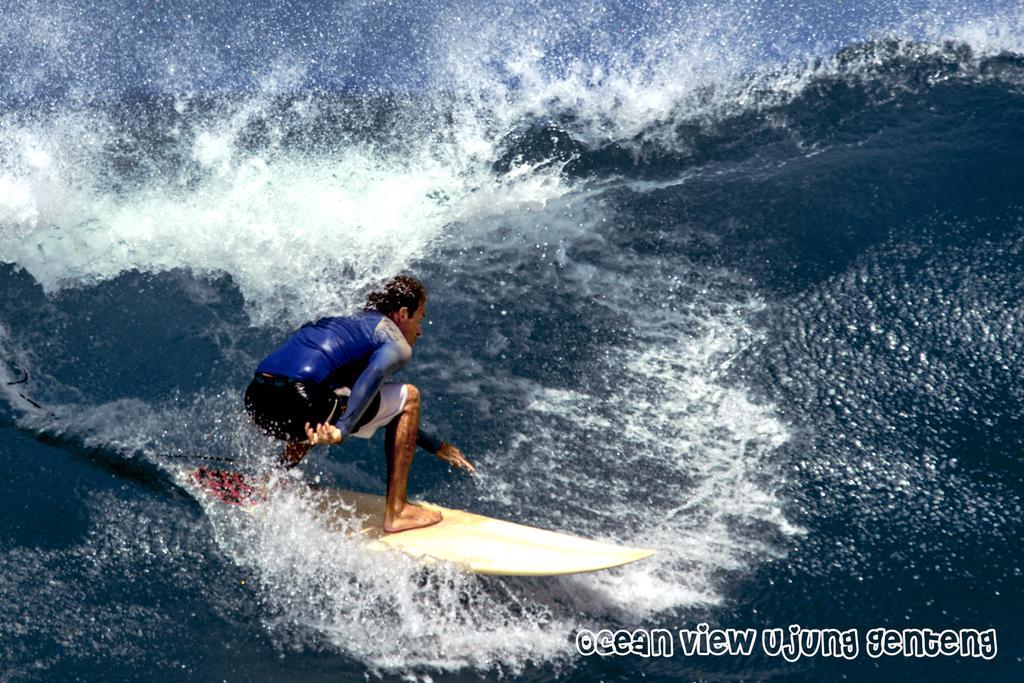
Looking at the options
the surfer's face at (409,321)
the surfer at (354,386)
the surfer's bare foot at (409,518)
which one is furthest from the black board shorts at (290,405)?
the surfer's bare foot at (409,518)

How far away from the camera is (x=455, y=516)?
482cm

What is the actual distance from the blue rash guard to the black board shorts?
34 mm

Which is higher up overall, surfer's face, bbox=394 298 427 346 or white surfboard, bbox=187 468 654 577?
surfer's face, bbox=394 298 427 346

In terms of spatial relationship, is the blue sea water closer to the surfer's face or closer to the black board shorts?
the black board shorts

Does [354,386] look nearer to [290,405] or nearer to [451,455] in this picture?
[290,405]

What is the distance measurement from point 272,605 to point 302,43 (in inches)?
206

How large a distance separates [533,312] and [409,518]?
5.31ft

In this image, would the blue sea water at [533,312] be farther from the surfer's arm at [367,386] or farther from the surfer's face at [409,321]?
the surfer's face at [409,321]

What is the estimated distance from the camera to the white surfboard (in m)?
4.43

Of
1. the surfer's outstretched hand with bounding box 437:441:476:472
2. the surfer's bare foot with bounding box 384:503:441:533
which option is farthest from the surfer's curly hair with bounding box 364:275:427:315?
the surfer's bare foot with bounding box 384:503:441:533

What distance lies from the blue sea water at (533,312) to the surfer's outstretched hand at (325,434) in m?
0.64

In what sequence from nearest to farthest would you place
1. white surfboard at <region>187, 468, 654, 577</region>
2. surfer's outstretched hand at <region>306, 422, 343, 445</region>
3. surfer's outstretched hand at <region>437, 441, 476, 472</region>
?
surfer's outstretched hand at <region>306, 422, 343, 445</region> → white surfboard at <region>187, 468, 654, 577</region> → surfer's outstretched hand at <region>437, 441, 476, 472</region>

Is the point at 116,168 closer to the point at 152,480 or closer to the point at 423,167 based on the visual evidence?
the point at 423,167

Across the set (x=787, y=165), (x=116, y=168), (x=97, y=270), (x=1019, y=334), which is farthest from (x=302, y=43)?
(x=1019, y=334)
